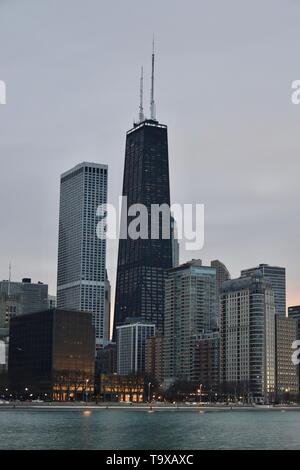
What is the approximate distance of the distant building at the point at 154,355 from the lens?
595ft

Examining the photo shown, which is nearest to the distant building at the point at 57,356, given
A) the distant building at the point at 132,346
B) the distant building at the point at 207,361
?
→ the distant building at the point at 207,361

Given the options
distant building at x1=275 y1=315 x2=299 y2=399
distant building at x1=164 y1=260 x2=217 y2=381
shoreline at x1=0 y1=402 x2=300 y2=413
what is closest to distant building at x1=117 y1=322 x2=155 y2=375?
distant building at x1=164 y1=260 x2=217 y2=381

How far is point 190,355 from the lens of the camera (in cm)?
16975

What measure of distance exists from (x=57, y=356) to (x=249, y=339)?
120 feet

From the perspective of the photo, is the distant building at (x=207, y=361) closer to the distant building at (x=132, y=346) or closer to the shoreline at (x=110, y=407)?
the distant building at (x=132, y=346)

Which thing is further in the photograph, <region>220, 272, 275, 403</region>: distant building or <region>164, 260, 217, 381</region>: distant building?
<region>164, 260, 217, 381</region>: distant building

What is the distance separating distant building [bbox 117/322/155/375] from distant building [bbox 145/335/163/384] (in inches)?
210

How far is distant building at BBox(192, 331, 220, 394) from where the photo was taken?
6191 inches

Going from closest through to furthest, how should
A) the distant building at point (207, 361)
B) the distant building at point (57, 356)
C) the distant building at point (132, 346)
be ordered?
the distant building at point (57, 356), the distant building at point (207, 361), the distant building at point (132, 346)

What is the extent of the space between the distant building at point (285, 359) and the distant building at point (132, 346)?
45.4m

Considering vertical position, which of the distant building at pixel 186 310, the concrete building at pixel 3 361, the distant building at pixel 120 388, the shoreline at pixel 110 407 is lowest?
the shoreline at pixel 110 407

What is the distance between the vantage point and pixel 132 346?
19312 centimetres
